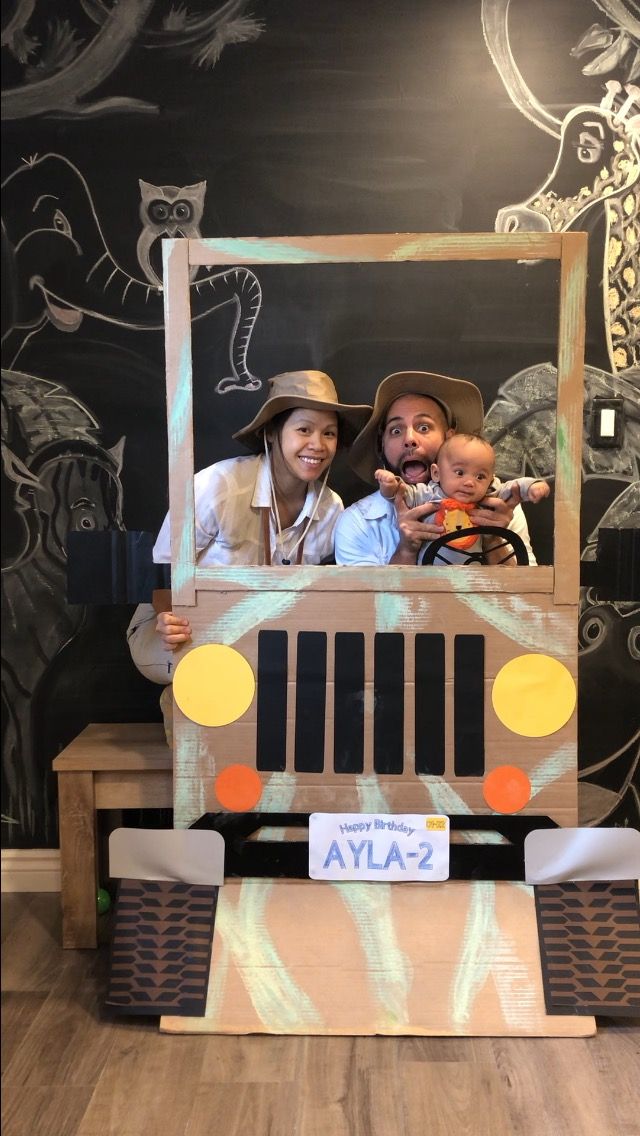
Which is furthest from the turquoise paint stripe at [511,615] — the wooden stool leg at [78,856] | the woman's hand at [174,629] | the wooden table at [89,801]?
the wooden stool leg at [78,856]

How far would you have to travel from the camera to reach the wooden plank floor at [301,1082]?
1.56 meters

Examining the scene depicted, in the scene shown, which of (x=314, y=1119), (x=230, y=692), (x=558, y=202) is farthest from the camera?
(x=558, y=202)

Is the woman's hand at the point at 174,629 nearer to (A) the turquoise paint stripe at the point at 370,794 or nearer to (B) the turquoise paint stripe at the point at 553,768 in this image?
(A) the turquoise paint stripe at the point at 370,794

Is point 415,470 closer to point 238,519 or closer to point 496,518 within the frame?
point 496,518

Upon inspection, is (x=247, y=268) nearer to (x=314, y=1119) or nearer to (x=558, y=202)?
(x=558, y=202)

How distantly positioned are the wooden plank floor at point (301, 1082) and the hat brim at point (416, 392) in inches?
46.2

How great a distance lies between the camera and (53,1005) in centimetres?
193

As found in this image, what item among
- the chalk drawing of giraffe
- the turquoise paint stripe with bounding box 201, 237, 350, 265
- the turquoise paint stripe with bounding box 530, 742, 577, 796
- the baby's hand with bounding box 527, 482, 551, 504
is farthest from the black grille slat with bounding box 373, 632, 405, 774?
the chalk drawing of giraffe

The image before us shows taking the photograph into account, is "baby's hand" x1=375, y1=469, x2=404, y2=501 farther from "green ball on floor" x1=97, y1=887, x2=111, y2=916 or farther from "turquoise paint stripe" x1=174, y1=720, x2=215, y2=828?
"green ball on floor" x1=97, y1=887, x2=111, y2=916

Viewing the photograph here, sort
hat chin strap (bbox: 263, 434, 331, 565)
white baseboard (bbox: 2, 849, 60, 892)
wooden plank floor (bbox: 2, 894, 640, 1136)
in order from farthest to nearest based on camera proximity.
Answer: white baseboard (bbox: 2, 849, 60, 892)
hat chin strap (bbox: 263, 434, 331, 565)
wooden plank floor (bbox: 2, 894, 640, 1136)

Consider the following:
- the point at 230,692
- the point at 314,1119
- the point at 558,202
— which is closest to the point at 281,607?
the point at 230,692

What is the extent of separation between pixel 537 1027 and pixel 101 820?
3.77 feet

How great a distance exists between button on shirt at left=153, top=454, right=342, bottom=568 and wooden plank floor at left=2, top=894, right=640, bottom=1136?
950mm

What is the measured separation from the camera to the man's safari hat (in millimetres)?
2018
